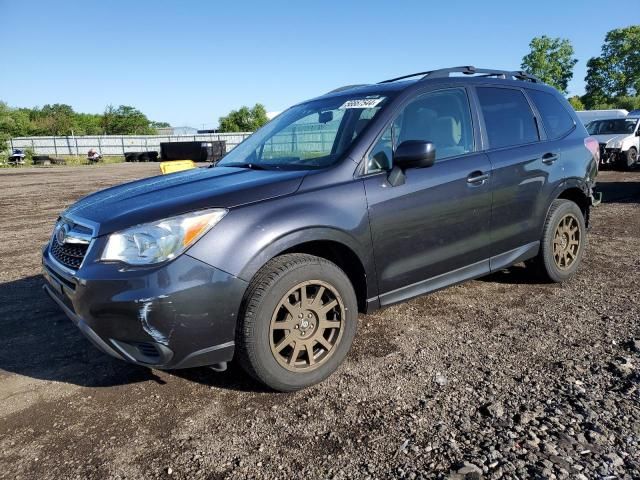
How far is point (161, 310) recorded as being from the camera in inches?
95.9

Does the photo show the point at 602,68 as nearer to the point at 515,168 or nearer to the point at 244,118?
the point at 244,118

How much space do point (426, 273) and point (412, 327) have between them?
570 millimetres

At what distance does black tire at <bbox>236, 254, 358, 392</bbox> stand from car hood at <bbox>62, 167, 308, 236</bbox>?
0.43m

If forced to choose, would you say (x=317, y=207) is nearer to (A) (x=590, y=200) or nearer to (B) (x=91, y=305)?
(B) (x=91, y=305)

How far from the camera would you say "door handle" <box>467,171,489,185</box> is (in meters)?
3.58

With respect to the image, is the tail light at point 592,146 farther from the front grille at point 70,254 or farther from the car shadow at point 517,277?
the front grille at point 70,254

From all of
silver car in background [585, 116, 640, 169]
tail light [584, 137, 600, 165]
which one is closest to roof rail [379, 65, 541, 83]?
tail light [584, 137, 600, 165]

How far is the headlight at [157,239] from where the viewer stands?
2.50 meters

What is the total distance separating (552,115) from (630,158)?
13.6m

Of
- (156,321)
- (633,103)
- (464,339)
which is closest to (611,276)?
(464,339)

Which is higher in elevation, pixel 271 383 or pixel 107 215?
pixel 107 215

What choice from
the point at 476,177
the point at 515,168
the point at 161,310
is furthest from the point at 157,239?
the point at 515,168

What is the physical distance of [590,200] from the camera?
4.73 meters

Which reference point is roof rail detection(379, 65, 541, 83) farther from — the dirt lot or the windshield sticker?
the dirt lot
